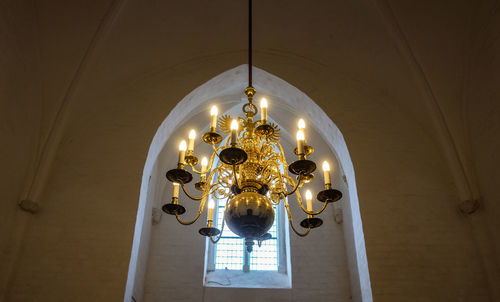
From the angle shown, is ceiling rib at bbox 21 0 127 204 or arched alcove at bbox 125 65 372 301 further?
arched alcove at bbox 125 65 372 301

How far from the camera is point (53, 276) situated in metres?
5.31

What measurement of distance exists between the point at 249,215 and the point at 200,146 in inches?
240

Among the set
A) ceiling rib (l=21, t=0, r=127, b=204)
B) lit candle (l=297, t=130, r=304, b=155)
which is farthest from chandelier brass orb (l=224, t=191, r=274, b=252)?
ceiling rib (l=21, t=0, r=127, b=204)

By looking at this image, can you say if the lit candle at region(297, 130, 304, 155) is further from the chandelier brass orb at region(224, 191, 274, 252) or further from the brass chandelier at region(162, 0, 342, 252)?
the chandelier brass orb at region(224, 191, 274, 252)

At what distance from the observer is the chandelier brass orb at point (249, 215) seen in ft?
13.0

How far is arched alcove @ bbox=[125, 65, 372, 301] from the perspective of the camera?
6848 millimetres

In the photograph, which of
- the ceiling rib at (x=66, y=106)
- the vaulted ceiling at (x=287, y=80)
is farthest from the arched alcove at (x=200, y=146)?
the ceiling rib at (x=66, y=106)

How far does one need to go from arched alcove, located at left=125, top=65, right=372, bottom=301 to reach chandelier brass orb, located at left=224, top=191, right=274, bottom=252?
2.24 metres

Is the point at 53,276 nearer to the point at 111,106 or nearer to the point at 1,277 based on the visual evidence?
the point at 1,277

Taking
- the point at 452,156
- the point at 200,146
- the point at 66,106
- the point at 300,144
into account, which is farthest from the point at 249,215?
the point at 200,146

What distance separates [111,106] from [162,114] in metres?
0.87

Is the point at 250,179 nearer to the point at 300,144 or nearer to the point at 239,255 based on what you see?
the point at 300,144

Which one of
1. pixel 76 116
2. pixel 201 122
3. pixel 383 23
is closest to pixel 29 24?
pixel 76 116

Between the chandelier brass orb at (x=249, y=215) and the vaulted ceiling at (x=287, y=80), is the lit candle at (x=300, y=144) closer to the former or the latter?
the chandelier brass orb at (x=249, y=215)
